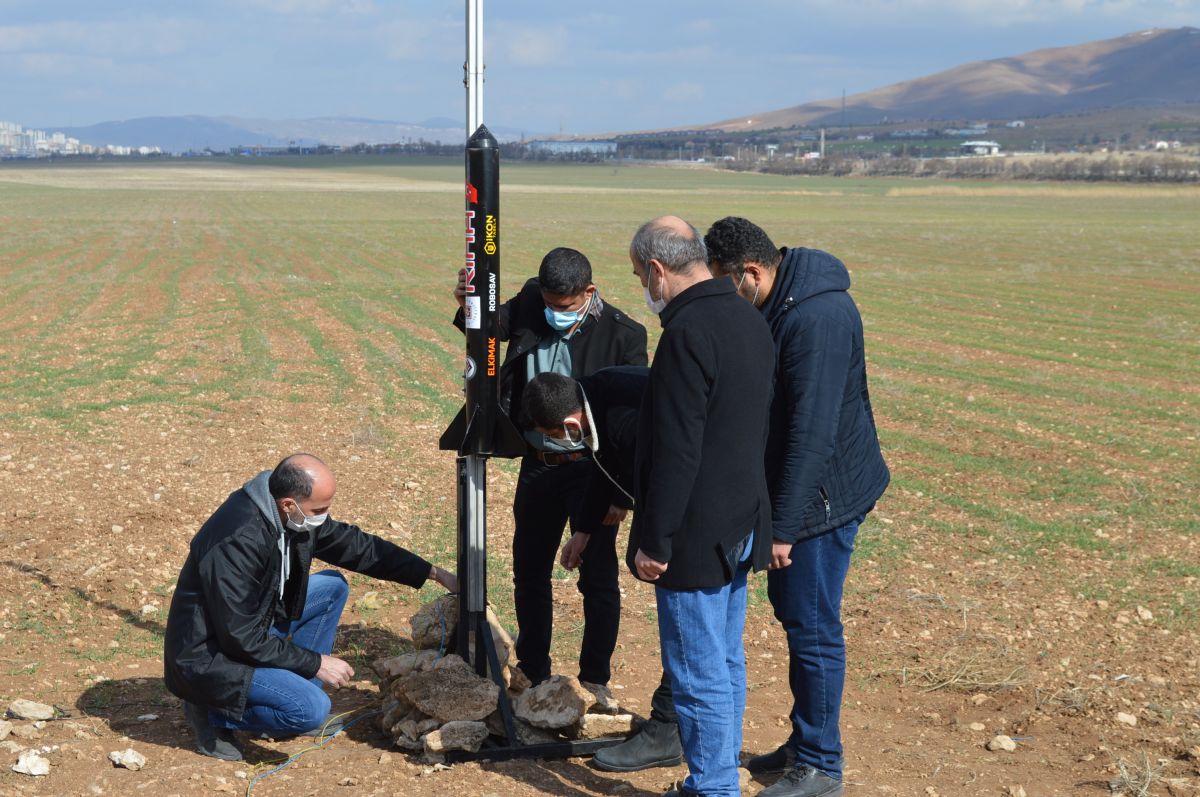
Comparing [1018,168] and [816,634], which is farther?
[1018,168]

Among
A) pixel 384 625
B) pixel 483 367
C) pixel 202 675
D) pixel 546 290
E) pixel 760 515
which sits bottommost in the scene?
pixel 384 625

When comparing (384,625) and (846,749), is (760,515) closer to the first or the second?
(846,749)

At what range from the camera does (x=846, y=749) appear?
5.66 m

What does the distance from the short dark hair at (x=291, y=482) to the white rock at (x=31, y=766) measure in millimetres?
1471

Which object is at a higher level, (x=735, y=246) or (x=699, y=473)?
(x=735, y=246)

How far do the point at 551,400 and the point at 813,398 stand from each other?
988 mm

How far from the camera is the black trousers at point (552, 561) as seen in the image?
5.45 metres

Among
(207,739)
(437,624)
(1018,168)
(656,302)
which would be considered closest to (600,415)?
(656,302)

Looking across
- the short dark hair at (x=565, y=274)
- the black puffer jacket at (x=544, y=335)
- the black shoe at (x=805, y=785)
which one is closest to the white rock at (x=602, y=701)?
the black shoe at (x=805, y=785)

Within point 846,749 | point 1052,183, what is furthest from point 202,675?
point 1052,183

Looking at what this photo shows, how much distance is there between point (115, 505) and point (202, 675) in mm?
4355

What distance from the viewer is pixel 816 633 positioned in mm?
4789

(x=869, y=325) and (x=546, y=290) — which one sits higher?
(x=546, y=290)

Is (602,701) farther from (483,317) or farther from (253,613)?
(483,317)
